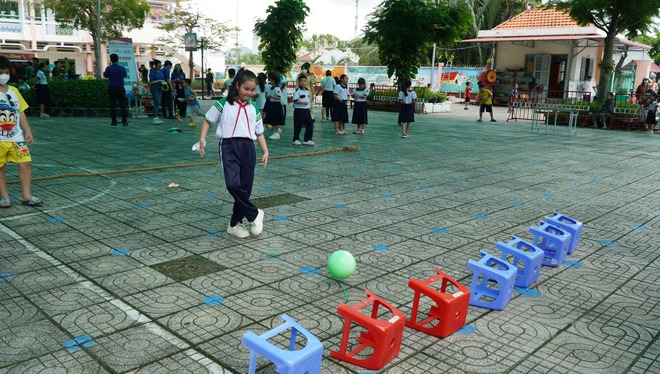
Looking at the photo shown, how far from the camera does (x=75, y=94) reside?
17.2 m

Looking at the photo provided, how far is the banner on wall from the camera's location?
1628cm

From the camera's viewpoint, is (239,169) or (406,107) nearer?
(239,169)

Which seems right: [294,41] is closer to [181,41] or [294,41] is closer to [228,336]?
[228,336]

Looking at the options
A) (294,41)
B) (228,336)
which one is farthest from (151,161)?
(294,41)

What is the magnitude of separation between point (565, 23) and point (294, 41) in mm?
19329

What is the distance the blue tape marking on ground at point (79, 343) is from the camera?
321 cm

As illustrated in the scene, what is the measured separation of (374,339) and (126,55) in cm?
1572

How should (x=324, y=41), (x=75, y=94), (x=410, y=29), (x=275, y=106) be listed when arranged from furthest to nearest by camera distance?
1. (x=324, y=41)
2. (x=410, y=29)
3. (x=75, y=94)
4. (x=275, y=106)

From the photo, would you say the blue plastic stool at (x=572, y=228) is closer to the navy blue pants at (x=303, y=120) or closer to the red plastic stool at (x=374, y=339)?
the red plastic stool at (x=374, y=339)

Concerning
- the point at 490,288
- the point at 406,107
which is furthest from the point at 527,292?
the point at 406,107

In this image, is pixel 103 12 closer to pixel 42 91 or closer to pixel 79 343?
pixel 42 91

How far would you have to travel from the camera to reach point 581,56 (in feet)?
103

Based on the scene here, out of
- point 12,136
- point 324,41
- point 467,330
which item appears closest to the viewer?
point 467,330

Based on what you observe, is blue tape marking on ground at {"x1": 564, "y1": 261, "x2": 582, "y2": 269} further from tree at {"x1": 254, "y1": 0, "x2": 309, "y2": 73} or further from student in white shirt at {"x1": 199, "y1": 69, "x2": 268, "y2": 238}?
tree at {"x1": 254, "y1": 0, "x2": 309, "y2": 73}
